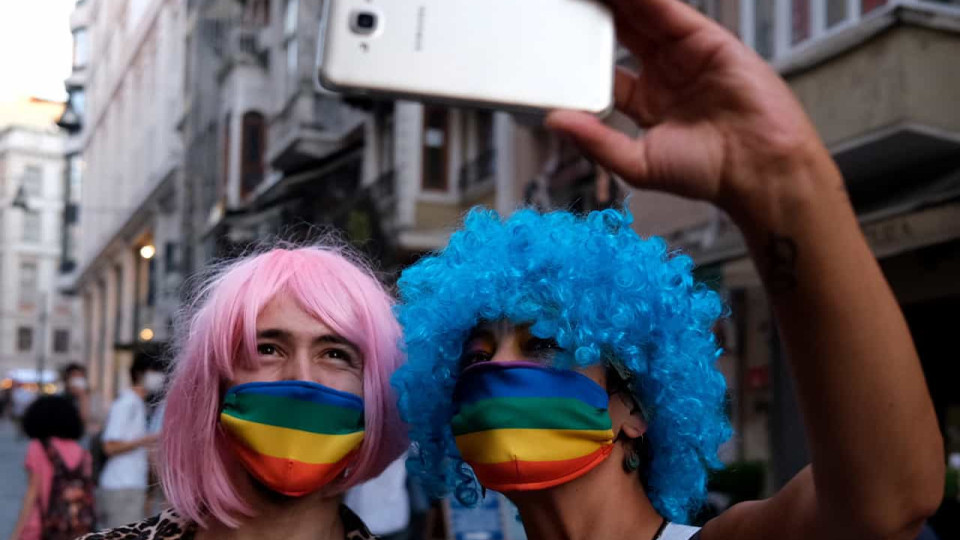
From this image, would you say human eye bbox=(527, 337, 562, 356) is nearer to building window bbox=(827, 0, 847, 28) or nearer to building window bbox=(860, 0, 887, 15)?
building window bbox=(860, 0, 887, 15)

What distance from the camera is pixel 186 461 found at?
2648mm

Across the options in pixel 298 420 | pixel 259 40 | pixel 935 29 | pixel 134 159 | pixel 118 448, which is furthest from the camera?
pixel 134 159

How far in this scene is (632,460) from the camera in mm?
2174

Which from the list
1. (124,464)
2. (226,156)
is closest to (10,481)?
(124,464)

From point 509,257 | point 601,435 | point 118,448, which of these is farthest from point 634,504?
point 118,448

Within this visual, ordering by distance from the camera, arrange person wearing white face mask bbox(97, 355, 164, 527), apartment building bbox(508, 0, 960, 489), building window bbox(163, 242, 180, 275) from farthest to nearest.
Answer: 1. building window bbox(163, 242, 180, 275)
2. apartment building bbox(508, 0, 960, 489)
3. person wearing white face mask bbox(97, 355, 164, 527)

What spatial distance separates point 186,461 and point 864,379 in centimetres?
182

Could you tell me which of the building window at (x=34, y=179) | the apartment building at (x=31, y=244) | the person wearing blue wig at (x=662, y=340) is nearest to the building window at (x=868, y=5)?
the person wearing blue wig at (x=662, y=340)

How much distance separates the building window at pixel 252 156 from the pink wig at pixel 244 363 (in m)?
27.8

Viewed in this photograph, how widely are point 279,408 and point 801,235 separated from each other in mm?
1490

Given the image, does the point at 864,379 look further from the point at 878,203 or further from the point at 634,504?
the point at 878,203

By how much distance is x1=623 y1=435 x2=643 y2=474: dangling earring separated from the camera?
2.16 meters

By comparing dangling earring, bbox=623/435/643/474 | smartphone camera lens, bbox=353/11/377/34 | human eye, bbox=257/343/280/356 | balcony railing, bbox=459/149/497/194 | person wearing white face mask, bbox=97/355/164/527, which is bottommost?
person wearing white face mask, bbox=97/355/164/527

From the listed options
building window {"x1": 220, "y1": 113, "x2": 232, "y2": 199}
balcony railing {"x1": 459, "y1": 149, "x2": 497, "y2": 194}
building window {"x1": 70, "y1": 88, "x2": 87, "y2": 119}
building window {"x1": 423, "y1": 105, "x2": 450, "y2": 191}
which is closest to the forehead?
balcony railing {"x1": 459, "y1": 149, "x2": 497, "y2": 194}
